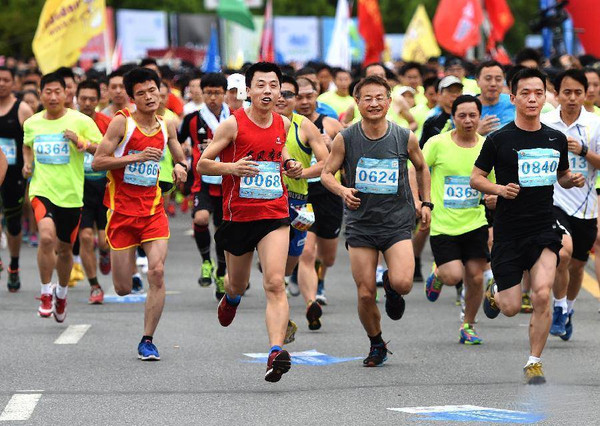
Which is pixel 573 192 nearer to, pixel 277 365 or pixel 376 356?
pixel 376 356

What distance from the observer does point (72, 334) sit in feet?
38.2

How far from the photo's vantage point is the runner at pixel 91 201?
13789 mm

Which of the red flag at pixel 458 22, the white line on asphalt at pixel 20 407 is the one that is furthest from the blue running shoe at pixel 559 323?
the red flag at pixel 458 22

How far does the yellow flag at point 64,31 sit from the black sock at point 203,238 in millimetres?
6548

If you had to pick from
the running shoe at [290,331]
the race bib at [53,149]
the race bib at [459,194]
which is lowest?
the running shoe at [290,331]

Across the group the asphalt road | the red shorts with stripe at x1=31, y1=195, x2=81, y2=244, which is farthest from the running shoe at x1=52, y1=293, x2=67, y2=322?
the red shorts with stripe at x1=31, y1=195, x2=81, y2=244

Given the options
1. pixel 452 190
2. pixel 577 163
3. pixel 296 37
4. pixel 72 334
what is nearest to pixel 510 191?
pixel 577 163

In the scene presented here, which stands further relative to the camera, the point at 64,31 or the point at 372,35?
the point at 372,35

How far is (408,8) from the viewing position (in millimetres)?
73250

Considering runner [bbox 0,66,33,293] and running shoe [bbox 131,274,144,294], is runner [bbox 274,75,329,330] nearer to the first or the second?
running shoe [bbox 131,274,144,294]

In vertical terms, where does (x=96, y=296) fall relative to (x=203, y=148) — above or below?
below

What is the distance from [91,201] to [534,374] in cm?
643

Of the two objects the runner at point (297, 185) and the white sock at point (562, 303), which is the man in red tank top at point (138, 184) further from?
the white sock at point (562, 303)

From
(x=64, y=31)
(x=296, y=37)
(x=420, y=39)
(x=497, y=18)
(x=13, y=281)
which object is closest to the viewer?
(x=13, y=281)
